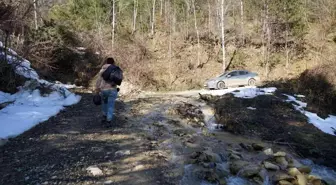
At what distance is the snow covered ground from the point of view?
845 centimetres

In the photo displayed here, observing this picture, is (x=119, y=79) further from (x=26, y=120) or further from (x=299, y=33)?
(x=299, y=33)

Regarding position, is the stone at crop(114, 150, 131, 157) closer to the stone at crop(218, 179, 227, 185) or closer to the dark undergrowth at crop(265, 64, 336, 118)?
the stone at crop(218, 179, 227, 185)

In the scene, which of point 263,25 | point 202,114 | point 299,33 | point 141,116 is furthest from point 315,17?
point 141,116

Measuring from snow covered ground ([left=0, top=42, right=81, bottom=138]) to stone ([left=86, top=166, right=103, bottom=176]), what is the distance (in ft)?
9.40

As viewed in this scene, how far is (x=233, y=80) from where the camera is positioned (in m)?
22.9

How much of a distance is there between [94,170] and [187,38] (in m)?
31.2

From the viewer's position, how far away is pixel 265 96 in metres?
16.5

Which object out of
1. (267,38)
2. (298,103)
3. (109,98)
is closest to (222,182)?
(109,98)

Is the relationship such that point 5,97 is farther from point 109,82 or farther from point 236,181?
point 236,181

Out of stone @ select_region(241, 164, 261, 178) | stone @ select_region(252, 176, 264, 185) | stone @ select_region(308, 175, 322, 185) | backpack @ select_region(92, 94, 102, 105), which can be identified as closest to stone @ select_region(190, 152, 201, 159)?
stone @ select_region(241, 164, 261, 178)

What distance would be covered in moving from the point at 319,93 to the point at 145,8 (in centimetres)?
2406

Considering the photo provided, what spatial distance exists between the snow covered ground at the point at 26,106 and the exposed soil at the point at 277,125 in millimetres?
6438

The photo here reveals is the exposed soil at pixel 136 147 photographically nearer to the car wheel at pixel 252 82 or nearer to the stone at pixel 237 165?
Answer: the stone at pixel 237 165

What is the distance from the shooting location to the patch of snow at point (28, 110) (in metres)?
8.33
